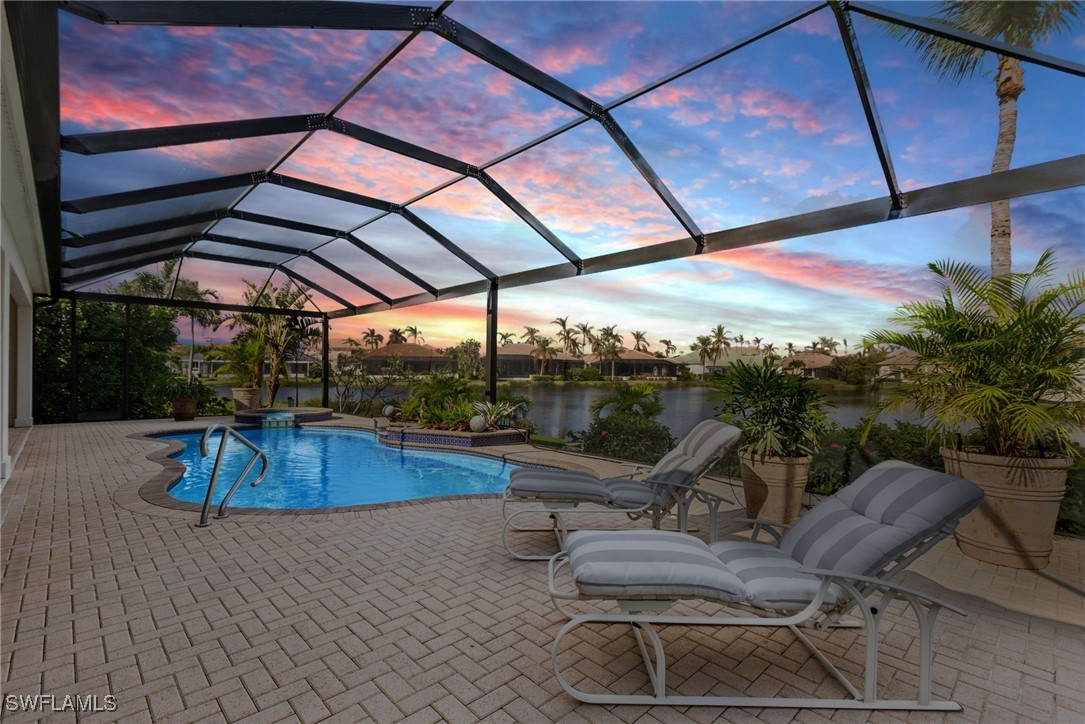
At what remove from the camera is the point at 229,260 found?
12.0m

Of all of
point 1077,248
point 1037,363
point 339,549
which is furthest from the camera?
point 1077,248

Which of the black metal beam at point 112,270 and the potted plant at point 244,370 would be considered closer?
the black metal beam at point 112,270

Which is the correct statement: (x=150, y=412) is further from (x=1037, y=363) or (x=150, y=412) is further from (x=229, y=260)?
(x=1037, y=363)

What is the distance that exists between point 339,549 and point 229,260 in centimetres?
1025

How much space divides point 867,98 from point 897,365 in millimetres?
2508

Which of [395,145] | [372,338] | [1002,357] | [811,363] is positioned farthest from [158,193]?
[372,338]

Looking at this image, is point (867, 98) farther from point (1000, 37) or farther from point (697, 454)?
point (697, 454)

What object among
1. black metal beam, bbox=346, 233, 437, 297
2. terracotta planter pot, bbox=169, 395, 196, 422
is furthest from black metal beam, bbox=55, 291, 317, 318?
black metal beam, bbox=346, 233, 437, 297

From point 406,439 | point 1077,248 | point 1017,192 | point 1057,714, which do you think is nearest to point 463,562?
point 1057,714

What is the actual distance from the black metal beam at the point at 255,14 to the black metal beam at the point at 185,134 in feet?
5.79

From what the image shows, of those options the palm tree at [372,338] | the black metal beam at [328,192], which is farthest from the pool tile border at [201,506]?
the palm tree at [372,338]

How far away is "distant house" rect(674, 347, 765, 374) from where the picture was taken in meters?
7.49

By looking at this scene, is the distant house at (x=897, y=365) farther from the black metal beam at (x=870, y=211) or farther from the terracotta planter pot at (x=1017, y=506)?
the black metal beam at (x=870, y=211)

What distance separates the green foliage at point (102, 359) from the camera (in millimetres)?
12312
